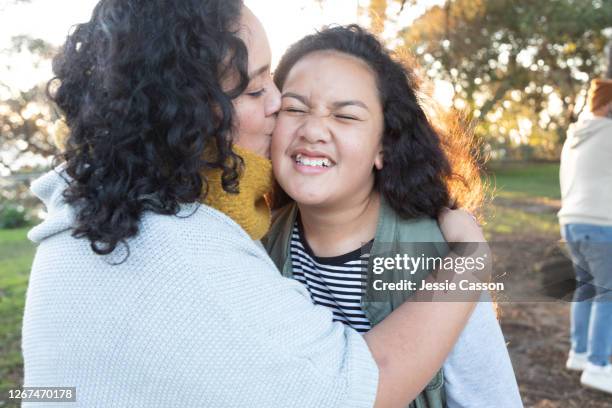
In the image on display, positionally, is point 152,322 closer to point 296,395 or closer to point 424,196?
point 296,395

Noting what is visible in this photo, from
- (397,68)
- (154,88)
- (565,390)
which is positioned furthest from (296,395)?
(565,390)

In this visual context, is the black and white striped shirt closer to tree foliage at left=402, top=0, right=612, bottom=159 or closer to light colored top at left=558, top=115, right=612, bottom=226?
light colored top at left=558, top=115, right=612, bottom=226

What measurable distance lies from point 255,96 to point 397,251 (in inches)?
25.1

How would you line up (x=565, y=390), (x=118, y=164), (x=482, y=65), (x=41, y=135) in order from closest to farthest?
(x=118, y=164)
(x=41, y=135)
(x=565, y=390)
(x=482, y=65)

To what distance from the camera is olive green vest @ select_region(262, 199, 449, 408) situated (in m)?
1.64

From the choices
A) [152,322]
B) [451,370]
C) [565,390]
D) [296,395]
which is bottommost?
[565,390]

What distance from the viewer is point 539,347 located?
15.5ft

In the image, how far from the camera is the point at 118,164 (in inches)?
49.1

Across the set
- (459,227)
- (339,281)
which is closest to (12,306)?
(339,281)

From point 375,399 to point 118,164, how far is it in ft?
2.43

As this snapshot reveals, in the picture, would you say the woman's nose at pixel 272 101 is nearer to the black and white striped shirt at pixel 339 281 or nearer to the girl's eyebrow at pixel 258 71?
the girl's eyebrow at pixel 258 71

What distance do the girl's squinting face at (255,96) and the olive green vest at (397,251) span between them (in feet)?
1.47

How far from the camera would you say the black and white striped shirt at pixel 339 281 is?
5.94 feet

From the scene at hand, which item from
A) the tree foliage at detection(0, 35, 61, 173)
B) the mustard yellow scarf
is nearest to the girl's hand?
the mustard yellow scarf
